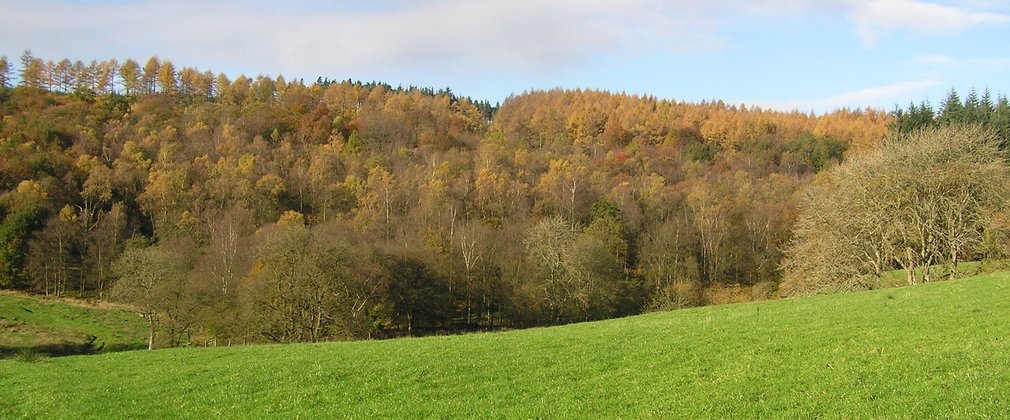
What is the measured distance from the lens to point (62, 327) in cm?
6600

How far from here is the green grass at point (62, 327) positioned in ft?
194

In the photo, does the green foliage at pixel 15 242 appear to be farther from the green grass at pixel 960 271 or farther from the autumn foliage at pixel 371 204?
the green grass at pixel 960 271

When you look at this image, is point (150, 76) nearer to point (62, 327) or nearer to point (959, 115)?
point (62, 327)

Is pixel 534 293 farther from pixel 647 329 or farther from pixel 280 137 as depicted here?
pixel 280 137

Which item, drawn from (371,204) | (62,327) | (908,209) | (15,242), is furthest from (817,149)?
(15,242)

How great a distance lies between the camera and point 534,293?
71.3 metres

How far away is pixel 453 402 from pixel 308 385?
554 centimetres

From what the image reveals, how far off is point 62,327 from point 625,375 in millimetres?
69068

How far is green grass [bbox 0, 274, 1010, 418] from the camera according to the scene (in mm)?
13430

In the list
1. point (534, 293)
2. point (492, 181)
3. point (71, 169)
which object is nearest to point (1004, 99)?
point (534, 293)

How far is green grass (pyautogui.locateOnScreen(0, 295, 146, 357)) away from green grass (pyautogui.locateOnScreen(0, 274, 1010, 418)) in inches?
1485

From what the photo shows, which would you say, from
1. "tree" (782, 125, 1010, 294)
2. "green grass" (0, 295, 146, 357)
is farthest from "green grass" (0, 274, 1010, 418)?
"green grass" (0, 295, 146, 357)

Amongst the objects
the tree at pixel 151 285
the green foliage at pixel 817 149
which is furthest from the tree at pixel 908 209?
the green foliage at pixel 817 149

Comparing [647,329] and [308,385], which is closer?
[308,385]
